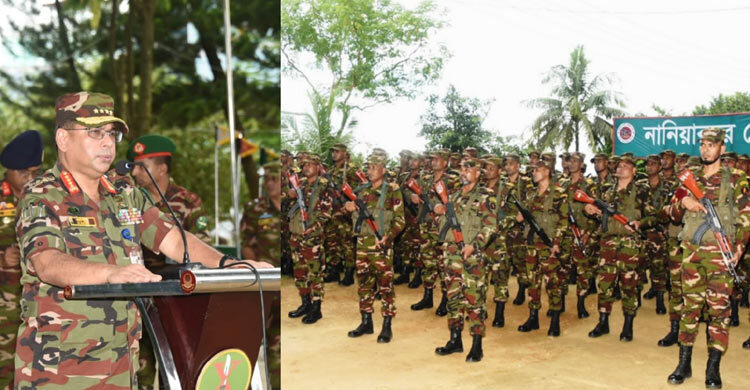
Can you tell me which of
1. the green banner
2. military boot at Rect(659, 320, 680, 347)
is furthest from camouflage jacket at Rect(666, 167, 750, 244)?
military boot at Rect(659, 320, 680, 347)

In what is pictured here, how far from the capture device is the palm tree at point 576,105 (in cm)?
537

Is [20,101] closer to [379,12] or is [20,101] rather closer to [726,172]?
[379,12]

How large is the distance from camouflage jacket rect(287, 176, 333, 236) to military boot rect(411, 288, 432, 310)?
1.06 m

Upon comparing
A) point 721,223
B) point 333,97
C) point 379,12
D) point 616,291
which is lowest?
point 616,291

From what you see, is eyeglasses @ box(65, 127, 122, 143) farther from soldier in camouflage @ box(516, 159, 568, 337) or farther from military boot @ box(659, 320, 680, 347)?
military boot @ box(659, 320, 680, 347)

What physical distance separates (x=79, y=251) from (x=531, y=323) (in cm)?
490

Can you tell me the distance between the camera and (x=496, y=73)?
17.7 feet

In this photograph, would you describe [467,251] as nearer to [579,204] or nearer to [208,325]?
[579,204]

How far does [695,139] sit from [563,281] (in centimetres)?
192

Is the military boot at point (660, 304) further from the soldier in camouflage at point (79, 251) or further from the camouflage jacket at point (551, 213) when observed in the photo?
the soldier in camouflage at point (79, 251)

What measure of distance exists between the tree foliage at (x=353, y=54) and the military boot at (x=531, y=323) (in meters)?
2.38

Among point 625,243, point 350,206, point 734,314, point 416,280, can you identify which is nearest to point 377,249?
point 350,206

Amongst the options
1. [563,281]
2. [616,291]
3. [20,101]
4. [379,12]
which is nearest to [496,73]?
[379,12]

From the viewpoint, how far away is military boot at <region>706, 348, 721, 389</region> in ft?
16.1
